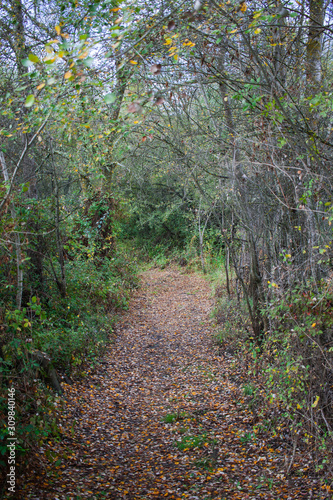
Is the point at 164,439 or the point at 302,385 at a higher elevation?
the point at 302,385

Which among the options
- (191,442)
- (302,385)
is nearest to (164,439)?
(191,442)

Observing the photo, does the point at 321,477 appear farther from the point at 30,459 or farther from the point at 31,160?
the point at 31,160

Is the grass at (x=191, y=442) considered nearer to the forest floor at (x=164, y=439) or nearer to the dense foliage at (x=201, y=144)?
the forest floor at (x=164, y=439)

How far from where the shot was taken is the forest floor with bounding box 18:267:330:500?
339 cm

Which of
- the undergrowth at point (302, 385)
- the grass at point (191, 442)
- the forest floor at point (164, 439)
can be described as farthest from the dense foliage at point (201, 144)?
the grass at point (191, 442)

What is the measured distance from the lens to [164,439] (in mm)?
4402

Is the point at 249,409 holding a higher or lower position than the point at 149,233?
lower

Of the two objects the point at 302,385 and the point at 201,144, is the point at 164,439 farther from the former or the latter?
the point at 201,144

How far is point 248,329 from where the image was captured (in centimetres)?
→ 617

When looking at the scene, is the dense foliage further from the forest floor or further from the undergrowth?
the forest floor

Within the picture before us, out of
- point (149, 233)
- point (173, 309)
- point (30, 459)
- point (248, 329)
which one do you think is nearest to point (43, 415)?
point (30, 459)

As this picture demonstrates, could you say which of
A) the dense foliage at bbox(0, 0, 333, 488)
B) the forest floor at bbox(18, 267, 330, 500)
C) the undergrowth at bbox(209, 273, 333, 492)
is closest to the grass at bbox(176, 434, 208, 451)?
the forest floor at bbox(18, 267, 330, 500)

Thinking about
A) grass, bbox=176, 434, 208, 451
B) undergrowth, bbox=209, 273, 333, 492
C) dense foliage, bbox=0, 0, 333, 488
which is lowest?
grass, bbox=176, 434, 208, 451

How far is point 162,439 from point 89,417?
1.02 m
